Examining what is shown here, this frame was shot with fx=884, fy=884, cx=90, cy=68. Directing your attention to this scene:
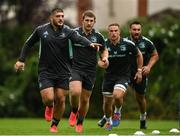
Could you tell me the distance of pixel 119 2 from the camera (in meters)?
52.9

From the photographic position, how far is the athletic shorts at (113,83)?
2048 centimetres

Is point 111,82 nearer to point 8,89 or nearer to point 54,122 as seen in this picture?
point 54,122

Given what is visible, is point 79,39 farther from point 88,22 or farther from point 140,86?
point 140,86

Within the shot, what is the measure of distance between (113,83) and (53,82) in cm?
236

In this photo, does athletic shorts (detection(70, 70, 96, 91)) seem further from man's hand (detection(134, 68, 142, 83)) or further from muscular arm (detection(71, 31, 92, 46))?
man's hand (detection(134, 68, 142, 83))

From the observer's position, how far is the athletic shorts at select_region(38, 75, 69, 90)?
1881 cm

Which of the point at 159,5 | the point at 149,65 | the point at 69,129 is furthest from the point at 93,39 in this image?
the point at 159,5

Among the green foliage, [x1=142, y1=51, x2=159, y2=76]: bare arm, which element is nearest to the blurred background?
the green foliage

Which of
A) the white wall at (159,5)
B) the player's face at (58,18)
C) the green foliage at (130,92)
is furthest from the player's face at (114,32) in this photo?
the white wall at (159,5)

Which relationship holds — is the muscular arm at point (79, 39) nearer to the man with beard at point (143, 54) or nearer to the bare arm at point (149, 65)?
the man with beard at point (143, 54)

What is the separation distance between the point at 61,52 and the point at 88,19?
984 millimetres

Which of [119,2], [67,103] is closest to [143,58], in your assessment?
[67,103]

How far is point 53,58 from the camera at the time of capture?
18.9m

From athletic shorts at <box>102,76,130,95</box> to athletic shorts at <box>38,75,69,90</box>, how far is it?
184 centimetres
